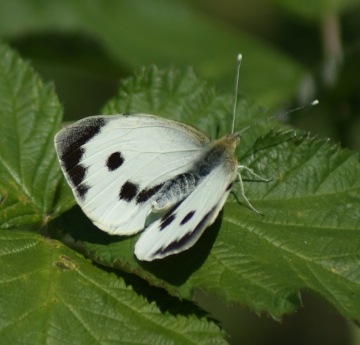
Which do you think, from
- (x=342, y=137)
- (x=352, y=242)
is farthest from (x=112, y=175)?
(x=342, y=137)

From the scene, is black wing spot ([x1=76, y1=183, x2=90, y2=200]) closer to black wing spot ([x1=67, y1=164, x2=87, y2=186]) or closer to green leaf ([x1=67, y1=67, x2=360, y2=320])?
black wing spot ([x1=67, y1=164, x2=87, y2=186])

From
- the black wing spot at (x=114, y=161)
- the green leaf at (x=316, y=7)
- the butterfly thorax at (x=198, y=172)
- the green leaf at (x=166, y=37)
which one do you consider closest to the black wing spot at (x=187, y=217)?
the butterfly thorax at (x=198, y=172)

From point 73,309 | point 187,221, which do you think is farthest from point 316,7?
point 73,309

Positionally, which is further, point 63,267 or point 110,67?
point 110,67

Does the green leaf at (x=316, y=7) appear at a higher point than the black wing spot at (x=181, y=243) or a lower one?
higher

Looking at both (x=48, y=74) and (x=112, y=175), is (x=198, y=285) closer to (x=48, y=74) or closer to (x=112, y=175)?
(x=112, y=175)

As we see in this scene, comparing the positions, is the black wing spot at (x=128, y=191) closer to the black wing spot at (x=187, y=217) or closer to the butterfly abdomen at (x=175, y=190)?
the butterfly abdomen at (x=175, y=190)
